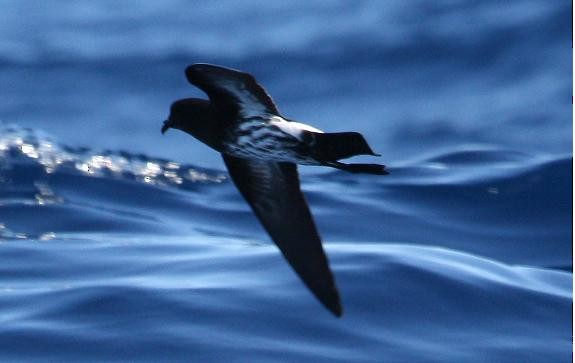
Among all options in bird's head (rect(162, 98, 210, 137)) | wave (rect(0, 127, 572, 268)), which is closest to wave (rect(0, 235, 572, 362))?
wave (rect(0, 127, 572, 268))

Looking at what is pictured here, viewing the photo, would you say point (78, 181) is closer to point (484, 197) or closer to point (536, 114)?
point (484, 197)

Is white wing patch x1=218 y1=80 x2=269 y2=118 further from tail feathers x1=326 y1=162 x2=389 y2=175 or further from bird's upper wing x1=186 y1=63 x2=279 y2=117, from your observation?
tail feathers x1=326 y1=162 x2=389 y2=175

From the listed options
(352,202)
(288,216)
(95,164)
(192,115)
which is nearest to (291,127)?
(192,115)

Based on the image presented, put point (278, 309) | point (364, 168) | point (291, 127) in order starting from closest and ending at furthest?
point (364, 168), point (291, 127), point (278, 309)

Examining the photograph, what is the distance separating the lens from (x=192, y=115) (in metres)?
8.05

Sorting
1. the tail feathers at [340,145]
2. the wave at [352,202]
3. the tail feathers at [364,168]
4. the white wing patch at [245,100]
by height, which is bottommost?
the tail feathers at [364,168]

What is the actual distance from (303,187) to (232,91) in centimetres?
1003

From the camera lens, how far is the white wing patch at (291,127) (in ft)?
24.9

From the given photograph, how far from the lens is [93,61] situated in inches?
1008

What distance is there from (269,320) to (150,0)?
60.9 ft

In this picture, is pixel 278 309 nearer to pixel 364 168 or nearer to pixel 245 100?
pixel 245 100

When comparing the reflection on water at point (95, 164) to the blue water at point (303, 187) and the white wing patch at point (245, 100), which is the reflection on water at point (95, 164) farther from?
the white wing patch at point (245, 100)

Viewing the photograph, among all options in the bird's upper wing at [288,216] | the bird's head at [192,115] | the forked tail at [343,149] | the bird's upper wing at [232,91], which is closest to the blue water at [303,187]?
the bird's upper wing at [288,216]

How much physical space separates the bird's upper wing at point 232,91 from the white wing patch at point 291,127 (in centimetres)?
4
